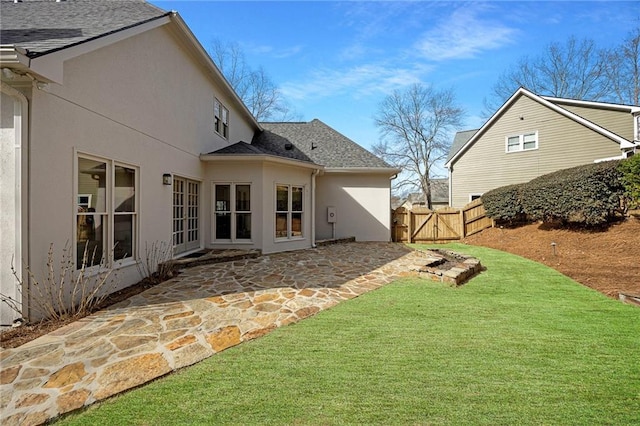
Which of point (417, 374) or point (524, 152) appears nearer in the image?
point (417, 374)

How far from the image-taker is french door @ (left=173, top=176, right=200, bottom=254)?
8.69 m

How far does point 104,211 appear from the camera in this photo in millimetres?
5801

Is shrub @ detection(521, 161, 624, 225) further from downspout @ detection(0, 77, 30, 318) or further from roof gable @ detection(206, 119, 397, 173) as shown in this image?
downspout @ detection(0, 77, 30, 318)

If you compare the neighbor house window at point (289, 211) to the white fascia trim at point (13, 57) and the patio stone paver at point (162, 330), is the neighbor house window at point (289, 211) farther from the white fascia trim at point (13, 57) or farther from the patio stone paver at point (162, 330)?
the white fascia trim at point (13, 57)

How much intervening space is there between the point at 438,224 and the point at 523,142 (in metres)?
7.16

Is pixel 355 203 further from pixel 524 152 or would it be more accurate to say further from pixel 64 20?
pixel 64 20

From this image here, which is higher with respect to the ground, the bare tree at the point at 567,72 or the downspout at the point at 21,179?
the bare tree at the point at 567,72

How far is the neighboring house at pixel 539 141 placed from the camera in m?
14.6

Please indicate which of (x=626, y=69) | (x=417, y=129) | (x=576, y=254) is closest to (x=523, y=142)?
(x=576, y=254)

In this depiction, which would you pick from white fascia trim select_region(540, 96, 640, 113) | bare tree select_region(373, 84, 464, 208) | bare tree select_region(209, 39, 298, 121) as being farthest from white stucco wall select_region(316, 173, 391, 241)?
bare tree select_region(373, 84, 464, 208)

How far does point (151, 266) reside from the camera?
7207mm

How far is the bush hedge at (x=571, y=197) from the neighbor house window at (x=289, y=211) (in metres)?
9.35

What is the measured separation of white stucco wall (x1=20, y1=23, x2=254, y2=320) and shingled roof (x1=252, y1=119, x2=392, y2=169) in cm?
568

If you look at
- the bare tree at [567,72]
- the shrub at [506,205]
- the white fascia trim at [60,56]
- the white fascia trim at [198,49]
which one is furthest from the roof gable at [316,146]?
the bare tree at [567,72]
